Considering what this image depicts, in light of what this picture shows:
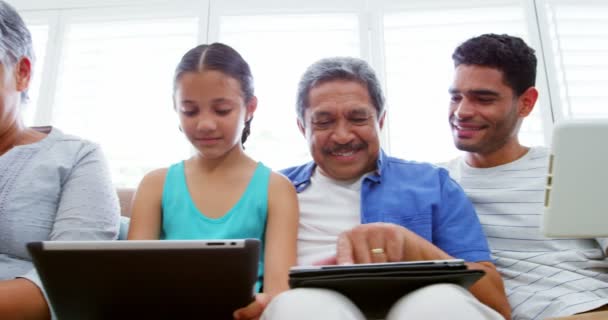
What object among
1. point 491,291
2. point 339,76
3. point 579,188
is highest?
point 339,76

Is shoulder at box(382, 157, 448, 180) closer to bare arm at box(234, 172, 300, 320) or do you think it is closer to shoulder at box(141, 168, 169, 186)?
bare arm at box(234, 172, 300, 320)

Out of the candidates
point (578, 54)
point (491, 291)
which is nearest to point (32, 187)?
point (491, 291)

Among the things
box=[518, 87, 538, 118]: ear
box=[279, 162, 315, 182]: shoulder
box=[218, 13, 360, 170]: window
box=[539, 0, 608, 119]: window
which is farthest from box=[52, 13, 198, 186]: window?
box=[539, 0, 608, 119]: window

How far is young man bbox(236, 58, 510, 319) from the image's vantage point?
36.9 inches

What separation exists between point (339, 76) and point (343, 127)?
0.46 ft

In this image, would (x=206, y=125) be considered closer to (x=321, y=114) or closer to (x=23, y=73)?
(x=321, y=114)

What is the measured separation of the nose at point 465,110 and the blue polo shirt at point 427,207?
0.77 feet

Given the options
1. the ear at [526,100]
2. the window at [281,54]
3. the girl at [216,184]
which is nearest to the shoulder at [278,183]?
the girl at [216,184]

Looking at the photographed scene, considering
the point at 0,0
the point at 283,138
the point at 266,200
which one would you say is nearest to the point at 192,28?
the point at 283,138

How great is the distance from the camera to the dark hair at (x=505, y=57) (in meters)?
1.31

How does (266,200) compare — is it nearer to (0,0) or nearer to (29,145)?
(29,145)

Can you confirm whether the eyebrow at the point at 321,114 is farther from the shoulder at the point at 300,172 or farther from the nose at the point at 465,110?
the nose at the point at 465,110

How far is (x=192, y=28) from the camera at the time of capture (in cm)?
297

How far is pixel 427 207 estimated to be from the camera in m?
1.07
